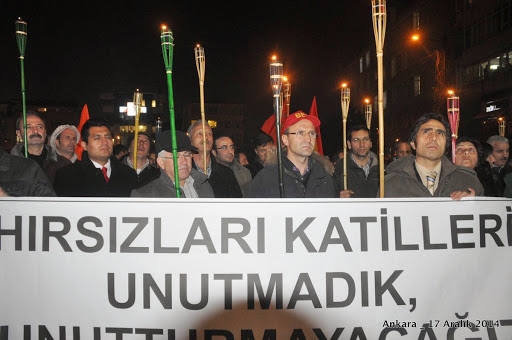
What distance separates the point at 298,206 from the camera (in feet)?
10.5

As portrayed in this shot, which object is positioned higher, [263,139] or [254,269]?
[263,139]

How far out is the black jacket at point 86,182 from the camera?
4941mm

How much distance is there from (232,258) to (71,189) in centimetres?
236

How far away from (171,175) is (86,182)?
43.6 inches

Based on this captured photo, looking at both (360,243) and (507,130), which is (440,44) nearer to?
(507,130)

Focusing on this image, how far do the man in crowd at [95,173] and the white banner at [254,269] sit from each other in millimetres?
1746

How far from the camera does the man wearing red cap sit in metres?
4.30

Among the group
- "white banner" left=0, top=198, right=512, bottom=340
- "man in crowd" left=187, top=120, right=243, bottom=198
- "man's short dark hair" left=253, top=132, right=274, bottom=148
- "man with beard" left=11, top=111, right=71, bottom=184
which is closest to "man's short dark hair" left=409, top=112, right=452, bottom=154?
"white banner" left=0, top=198, right=512, bottom=340

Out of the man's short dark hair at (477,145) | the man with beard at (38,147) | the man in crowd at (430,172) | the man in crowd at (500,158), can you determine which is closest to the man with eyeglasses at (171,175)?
the man in crowd at (430,172)

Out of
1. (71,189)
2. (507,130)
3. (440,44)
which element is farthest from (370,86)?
(71,189)

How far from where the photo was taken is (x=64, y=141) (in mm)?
6410

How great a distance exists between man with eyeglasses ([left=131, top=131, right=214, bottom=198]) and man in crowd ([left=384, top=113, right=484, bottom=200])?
4.97ft

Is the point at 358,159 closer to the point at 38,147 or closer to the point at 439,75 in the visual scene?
the point at 38,147

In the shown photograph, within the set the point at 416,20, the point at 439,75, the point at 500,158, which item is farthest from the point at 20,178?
the point at 416,20
